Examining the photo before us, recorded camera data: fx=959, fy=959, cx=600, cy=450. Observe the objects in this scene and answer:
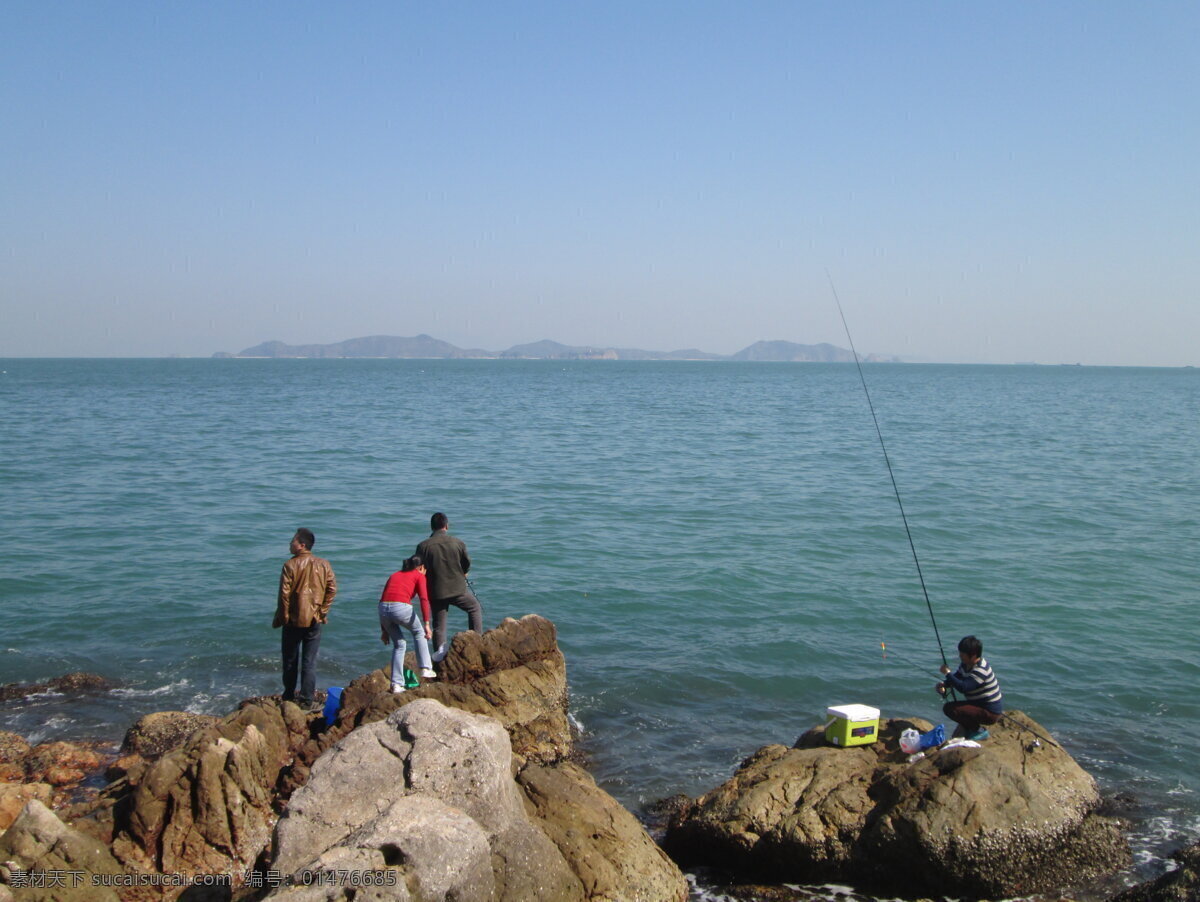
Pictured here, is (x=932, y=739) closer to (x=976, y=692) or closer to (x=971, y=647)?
(x=976, y=692)

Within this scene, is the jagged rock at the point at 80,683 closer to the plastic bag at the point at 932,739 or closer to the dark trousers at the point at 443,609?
the dark trousers at the point at 443,609

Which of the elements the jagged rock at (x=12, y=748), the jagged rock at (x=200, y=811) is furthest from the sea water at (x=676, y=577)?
the jagged rock at (x=200, y=811)

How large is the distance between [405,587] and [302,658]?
1.37 m

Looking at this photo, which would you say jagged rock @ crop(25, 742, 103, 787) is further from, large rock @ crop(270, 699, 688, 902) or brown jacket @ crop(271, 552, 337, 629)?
large rock @ crop(270, 699, 688, 902)

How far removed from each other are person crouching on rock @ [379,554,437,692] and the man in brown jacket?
610 millimetres

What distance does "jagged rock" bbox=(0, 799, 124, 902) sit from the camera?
20.7ft

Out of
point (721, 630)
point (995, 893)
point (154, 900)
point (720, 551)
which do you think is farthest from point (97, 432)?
point (995, 893)

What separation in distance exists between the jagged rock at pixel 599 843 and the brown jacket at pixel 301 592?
360cm

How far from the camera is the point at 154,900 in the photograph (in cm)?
681

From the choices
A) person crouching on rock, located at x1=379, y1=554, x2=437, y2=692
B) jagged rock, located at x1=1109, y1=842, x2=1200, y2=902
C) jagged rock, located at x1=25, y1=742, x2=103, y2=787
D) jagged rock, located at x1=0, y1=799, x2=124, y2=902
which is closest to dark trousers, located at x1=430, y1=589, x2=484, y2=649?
person crouching on rock, located at x1=379, y1=554, x2=437, y2=692

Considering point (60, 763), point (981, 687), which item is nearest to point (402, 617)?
point (60, 763)

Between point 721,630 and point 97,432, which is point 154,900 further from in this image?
point 97,432

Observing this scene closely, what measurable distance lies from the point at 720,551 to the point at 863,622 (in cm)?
516

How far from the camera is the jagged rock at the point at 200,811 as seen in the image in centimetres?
723
